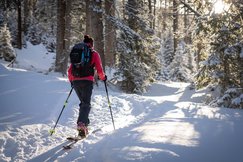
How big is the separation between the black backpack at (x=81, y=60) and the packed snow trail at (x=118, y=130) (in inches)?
54.4

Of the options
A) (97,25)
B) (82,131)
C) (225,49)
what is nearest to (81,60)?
(82,131)

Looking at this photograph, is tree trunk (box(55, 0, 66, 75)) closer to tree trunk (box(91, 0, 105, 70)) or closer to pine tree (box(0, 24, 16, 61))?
tree trunk (box(91, 0, 105, 70))

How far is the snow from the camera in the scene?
524 cm

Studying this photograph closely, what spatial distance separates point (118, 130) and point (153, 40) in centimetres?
1507

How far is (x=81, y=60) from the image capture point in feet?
21.7

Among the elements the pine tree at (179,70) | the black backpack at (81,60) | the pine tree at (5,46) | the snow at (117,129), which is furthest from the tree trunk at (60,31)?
the pine tree at (179,70)

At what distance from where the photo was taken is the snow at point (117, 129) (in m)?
5.24

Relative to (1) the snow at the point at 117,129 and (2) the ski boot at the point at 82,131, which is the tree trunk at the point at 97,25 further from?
(2) the ski boot at the point at 82,131

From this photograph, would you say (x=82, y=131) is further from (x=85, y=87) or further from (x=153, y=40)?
(x=153, y=40)

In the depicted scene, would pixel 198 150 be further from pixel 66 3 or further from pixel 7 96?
pixel 66 3

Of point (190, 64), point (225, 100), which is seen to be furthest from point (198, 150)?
point (190, 64)

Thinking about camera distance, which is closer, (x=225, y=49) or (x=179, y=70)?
(x=225, y=49)

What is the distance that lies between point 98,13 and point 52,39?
30.4 m

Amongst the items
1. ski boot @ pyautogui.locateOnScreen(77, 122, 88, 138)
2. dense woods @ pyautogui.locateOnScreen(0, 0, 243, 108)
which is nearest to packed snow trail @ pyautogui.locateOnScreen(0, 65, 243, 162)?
ski boot @ pyautogui.locateOnScreen(77, 122, 88, 138)
